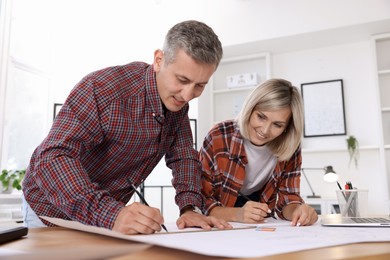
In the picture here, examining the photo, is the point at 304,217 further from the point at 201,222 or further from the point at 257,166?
the point at 257,166

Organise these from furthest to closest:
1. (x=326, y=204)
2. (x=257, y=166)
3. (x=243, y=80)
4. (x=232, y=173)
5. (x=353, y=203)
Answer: (x=243, y=80)
(x=326, y=204)
(x=257, y=166)
(x=232, y=173)
(x=353, y=203)

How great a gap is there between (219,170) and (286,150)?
0.32 metres

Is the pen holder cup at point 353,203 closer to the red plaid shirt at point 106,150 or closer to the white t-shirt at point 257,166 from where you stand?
the white t-shirt at point 257,166

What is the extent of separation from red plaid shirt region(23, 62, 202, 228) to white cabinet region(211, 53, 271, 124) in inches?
121

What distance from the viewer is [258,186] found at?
1754 mm

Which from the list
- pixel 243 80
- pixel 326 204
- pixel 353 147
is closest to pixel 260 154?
pixel 326 204

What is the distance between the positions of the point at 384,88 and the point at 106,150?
3.56m

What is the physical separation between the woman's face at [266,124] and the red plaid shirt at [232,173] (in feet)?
0.22

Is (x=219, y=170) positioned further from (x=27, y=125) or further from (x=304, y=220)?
(x=27, y=125)

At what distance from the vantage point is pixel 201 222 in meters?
0.98

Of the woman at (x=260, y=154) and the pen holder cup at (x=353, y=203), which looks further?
the woman at (x=260, y=154)

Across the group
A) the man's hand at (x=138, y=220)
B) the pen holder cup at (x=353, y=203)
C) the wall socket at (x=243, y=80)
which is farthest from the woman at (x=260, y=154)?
the wall socket at (x=243, y=80)

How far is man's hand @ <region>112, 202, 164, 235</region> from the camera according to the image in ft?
2.60

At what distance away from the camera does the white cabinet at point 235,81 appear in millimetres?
4316
